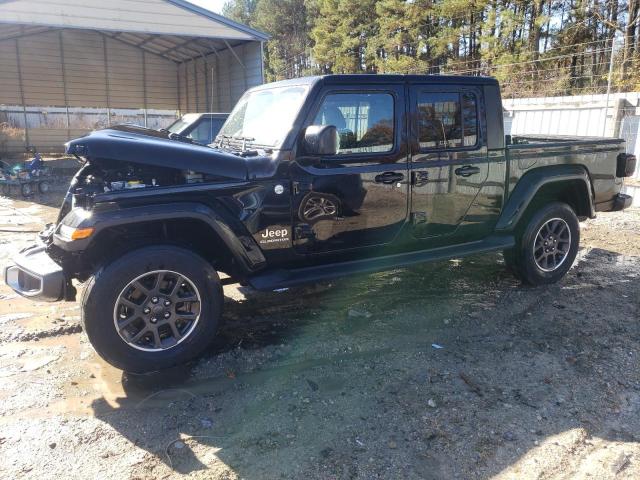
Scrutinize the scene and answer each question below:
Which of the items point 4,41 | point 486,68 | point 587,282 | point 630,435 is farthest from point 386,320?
point 486,68

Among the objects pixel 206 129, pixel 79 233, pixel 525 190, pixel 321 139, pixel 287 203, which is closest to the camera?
pixel 79 233

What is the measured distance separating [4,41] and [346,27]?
21.1 metres

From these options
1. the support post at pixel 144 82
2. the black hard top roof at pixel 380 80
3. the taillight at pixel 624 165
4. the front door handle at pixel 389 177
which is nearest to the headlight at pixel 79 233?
the black hard top roof at pixel 380 80

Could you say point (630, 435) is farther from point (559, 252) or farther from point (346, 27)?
point (346, 27)

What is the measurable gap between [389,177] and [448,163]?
66 centimetres

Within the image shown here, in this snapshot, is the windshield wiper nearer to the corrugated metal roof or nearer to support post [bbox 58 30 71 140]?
the corrugated metal roof

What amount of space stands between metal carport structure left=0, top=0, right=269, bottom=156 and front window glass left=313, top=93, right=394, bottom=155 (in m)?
12.2

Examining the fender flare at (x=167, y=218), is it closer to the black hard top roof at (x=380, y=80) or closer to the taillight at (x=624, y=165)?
the black hard top roof at (x=380, y=80)

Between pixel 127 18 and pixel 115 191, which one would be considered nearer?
pixel 115 191

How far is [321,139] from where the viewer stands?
12.2 ft

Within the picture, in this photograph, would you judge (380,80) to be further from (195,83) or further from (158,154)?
(195,83)

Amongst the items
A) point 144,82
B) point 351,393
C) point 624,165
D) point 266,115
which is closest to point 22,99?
point 144,82

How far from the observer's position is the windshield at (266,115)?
160 inches

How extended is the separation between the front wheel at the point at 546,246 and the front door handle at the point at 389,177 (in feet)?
5.78
